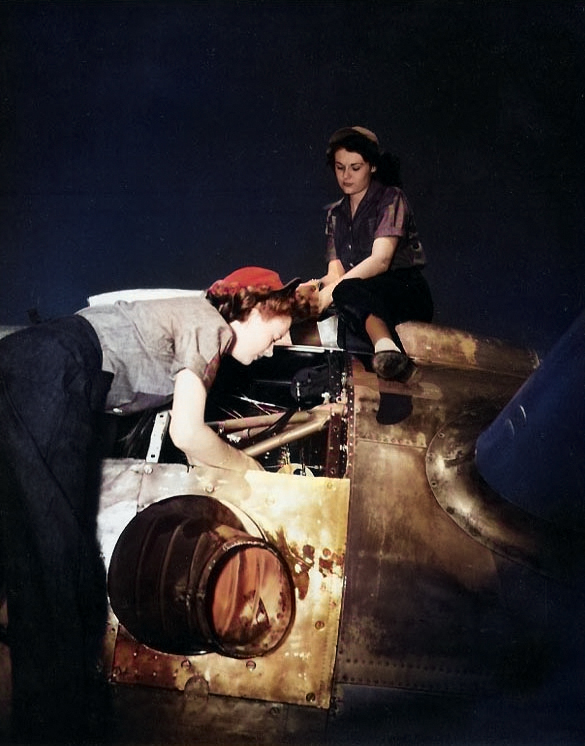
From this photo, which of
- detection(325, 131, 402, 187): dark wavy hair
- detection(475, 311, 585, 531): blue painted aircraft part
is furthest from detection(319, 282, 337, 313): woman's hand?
detection(475, 311, 585, 531): blue painted aircraft part

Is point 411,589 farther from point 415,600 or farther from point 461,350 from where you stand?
point 461,350

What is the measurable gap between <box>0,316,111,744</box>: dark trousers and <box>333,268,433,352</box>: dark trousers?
1286mm

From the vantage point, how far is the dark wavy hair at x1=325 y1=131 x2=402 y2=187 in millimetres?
2580

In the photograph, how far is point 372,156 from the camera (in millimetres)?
2594

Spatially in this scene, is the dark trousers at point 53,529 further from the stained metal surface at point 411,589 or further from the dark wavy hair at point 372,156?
the dark wavy hair at point 372,156

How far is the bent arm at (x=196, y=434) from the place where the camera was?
6.40ft

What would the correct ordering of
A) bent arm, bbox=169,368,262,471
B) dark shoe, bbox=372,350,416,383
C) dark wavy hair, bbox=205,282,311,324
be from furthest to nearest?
1. dark wavy hair, bbox=205,282,311,324
2. dark shoe, bbox=372,350,416,383
3. bent arm, bbox=169,368,262,471

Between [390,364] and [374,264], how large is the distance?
0.70 metres

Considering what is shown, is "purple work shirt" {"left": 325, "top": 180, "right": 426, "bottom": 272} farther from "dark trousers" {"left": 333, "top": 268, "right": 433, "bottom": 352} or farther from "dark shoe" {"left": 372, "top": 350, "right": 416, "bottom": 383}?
"dark shoe" {"left": 372, "top": 350, "right": 416, "bottom": 383}

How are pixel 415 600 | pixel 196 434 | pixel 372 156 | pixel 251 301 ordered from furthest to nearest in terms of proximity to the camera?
pixel 372 156, pixel 251 301, pixel 196 434, pixel 415 600

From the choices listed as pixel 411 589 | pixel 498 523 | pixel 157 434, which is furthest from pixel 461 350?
pixel 157 434

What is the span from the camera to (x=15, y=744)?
5.49 ft

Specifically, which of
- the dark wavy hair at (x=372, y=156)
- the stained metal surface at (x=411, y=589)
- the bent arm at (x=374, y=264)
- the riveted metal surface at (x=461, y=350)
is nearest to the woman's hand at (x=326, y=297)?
the bent arm at (x=374, y=264)

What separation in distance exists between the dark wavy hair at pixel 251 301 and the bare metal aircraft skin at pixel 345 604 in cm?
84
